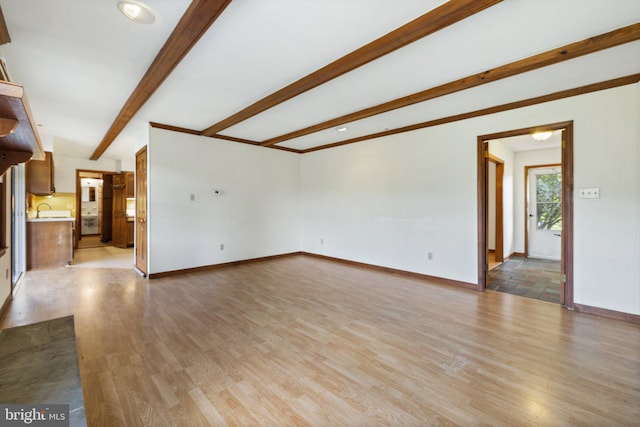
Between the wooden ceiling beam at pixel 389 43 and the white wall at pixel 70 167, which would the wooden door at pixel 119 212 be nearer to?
the white wall at pixel 70 167

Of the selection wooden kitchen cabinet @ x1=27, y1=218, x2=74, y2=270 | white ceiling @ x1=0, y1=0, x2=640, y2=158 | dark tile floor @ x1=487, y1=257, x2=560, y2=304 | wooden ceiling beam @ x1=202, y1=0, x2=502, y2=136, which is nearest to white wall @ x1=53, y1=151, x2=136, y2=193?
wooden kitchen cabinet @ x1=27, y1=218, x2=74, y2=270

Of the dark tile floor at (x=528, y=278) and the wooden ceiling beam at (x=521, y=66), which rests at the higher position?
the wooden ceiling beam at (x=521, y=66)

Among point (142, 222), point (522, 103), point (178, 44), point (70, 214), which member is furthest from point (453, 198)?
point (70, 214)

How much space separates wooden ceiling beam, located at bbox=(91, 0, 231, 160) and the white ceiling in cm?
7

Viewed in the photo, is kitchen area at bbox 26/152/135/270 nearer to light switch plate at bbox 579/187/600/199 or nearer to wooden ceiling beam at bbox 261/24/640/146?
wooden ceiling beam at bbox 261/24/640/146

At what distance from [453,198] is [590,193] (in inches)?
58.5

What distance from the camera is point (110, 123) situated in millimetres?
4504

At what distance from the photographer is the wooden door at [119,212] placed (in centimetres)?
764

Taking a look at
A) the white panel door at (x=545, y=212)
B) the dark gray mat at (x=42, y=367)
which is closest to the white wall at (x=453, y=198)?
the white panel door at (x=545, y=212)

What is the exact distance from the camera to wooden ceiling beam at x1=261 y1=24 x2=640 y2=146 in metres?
2.16

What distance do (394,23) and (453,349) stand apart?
266 cm

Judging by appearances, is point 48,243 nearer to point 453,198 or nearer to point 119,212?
point 119,212

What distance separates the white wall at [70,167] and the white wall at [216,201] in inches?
119

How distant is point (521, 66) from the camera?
8.43 ft
